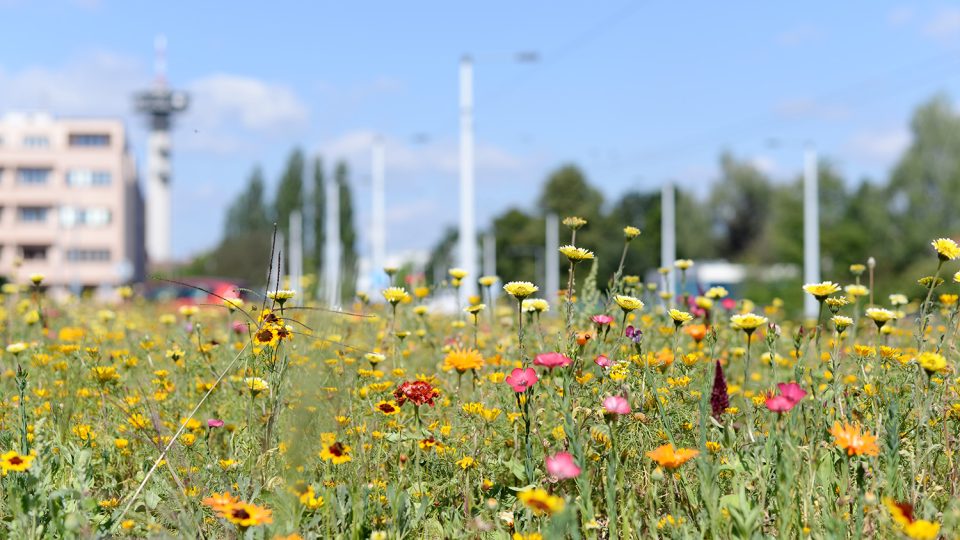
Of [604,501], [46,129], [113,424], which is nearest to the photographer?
[604,501]

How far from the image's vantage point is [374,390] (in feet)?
11.7

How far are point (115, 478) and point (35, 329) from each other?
9.90ft

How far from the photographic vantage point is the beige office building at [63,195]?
80000 millimetres

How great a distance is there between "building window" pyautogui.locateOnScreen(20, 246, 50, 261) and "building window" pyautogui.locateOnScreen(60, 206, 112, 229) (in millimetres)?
3942

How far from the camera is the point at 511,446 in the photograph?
3.48 m

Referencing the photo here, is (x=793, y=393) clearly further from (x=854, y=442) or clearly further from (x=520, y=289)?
(x=520, y=289)

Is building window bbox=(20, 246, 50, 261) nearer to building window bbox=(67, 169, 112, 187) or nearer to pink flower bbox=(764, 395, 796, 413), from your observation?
building window bbox=(67, 169, 112, 187)

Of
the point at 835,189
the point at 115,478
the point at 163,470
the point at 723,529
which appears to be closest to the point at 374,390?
the point at 163,470

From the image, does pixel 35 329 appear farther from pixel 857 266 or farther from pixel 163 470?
pixel 857 266

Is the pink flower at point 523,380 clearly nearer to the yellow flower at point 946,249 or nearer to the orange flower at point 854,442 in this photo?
the orange flower at point 854,442

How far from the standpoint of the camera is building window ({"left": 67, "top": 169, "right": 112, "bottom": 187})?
81875 mm

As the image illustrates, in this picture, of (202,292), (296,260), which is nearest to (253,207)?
(296,260)

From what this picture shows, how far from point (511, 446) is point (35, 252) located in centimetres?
8729

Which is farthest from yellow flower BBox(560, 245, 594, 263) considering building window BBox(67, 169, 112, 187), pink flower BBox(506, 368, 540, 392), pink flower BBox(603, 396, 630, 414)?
building window BBox(67, 169, 112, 187)
